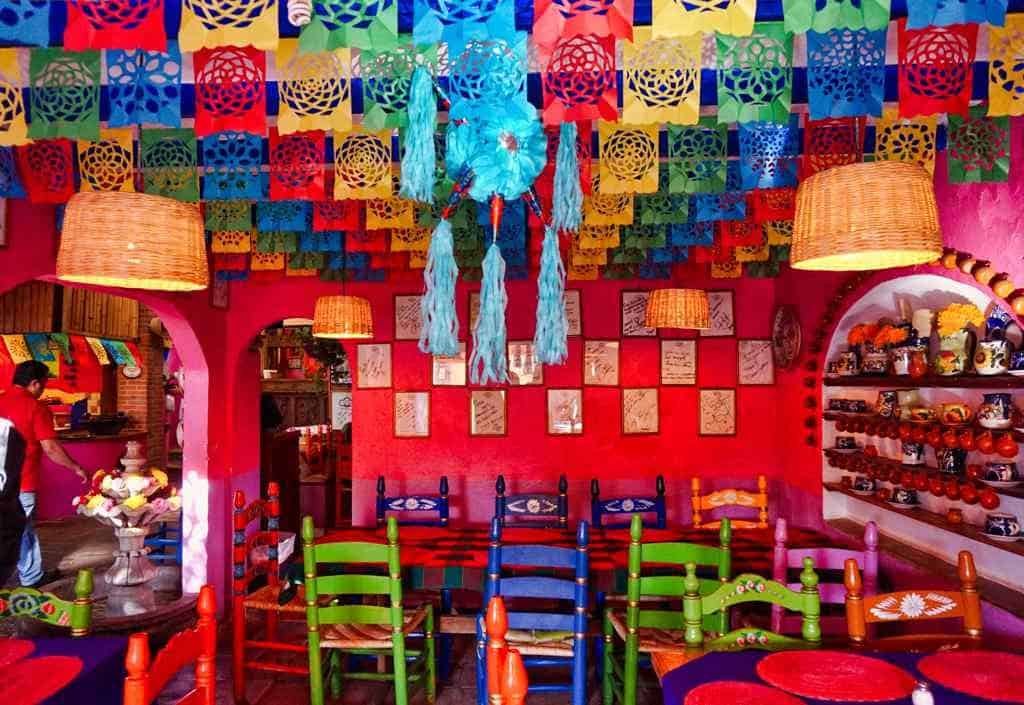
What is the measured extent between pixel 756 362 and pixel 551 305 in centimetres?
316

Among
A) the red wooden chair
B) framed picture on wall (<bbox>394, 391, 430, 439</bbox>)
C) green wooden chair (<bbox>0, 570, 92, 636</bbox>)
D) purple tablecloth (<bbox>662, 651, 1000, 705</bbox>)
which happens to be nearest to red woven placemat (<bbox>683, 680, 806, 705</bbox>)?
purple tablecloth (<bbox>662, 651, 1000, 705</bbox>)

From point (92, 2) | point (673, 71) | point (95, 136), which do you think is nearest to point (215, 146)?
point (95, 136)

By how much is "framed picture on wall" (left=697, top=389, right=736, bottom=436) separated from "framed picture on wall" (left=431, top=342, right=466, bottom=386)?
5.81 ft

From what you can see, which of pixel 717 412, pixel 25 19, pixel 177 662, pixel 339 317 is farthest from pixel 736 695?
pixel 717 412

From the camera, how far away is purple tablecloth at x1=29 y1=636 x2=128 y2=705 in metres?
1.77

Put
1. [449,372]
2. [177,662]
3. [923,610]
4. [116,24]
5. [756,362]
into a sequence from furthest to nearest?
[449,372]
[756,362]
[923,610]
[177,662]
[116,24]

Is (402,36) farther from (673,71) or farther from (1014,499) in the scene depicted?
(1014,499)

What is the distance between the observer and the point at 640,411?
514cm

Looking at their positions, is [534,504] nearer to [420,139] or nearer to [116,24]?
[420,139]

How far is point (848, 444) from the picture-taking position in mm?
4074

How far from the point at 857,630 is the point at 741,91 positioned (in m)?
1.70

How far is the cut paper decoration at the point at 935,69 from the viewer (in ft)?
6.33

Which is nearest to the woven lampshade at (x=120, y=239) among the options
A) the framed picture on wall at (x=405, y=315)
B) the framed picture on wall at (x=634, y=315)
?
the framed picture on wall at (x=405, y=315)

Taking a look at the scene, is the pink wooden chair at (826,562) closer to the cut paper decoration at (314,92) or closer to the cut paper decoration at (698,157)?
the cut paper decoration at (698,157)
